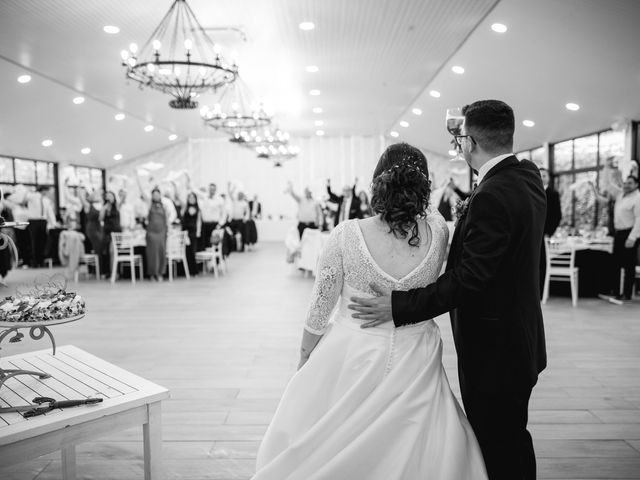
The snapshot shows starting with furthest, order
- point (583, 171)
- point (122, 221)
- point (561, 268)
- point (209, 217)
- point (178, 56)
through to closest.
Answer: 1. point (583, 171)
2. point (209, 217)
3. point (122, 221)
4. point (178, 56)
5. point (561, 268)

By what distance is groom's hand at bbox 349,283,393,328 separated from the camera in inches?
63.0

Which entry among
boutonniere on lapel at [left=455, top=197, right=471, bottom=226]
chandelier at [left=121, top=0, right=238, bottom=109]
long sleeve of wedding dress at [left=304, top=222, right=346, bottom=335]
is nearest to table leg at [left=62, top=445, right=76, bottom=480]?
long sleeve of wedding dress at [left=304, top=222, right=346, bottom=335]

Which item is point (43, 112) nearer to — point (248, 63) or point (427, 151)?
point (248, 63)

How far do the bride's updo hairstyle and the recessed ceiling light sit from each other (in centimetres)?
695

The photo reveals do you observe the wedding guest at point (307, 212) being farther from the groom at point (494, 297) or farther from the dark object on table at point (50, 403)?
the groom at point (494, 297)

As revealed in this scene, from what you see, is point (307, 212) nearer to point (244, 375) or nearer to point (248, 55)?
point (248, 55)

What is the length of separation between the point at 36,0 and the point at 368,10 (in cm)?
426

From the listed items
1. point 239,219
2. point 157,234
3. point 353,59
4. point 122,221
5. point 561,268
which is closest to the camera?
point 561,268

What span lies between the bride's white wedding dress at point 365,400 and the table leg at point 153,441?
452mm

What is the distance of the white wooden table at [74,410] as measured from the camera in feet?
5.26

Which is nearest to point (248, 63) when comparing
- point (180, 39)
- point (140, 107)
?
point (180, 39)

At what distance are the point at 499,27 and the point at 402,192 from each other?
716cm

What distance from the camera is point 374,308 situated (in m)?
1.61

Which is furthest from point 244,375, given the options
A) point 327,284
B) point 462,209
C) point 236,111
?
point 236,111
